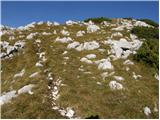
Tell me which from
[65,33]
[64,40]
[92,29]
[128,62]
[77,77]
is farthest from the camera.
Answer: [92,29]

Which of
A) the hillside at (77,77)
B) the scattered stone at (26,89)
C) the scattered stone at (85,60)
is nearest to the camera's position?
the hillside at (77,77)

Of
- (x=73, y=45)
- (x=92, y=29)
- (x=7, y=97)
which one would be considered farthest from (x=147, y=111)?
(x=92, y=29)

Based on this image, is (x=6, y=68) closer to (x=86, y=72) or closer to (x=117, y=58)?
(x=86, y=72)

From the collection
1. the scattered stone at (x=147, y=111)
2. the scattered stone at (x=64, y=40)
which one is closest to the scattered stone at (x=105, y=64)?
the scattered stone at (x=147, y=111)

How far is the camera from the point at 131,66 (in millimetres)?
29688

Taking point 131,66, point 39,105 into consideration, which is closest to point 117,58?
point 131,66

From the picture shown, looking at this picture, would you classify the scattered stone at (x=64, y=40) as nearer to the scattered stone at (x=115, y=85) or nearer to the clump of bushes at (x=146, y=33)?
the clump of bushes at (x=146, y=33)

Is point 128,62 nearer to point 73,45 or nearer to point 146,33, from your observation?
point 73,45

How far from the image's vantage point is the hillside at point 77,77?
23.1 m

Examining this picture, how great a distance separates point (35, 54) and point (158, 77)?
43.9 feet

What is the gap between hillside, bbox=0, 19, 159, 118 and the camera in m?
23.1

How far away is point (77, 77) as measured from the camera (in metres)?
27.6

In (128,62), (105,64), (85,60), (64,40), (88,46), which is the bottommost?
(64,40)

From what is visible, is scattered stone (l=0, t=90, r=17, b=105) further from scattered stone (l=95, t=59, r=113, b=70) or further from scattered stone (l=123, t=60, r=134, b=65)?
scattered stone (l=123, t=60, r=134, b=65)
